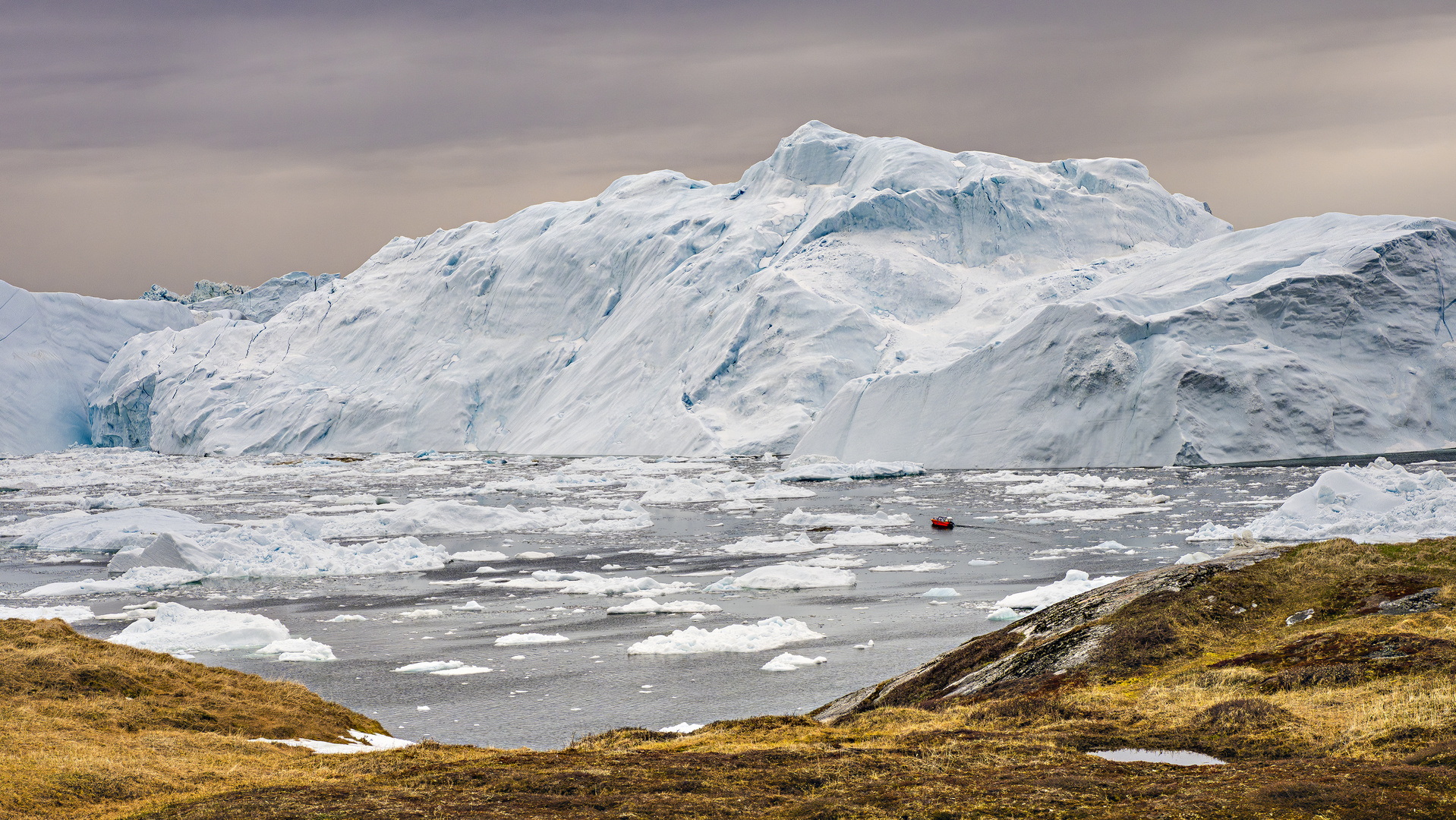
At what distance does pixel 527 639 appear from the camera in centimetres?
1691

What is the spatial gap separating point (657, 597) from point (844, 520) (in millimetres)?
11389

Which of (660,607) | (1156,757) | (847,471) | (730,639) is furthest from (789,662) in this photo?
(847,471)

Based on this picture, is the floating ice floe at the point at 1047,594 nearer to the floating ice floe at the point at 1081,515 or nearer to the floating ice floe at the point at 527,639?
the floating ice floe at the point at 527,639

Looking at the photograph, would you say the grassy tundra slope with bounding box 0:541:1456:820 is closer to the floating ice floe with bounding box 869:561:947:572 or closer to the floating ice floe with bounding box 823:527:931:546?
the floating ice floe with bounding box 869:561:947:572

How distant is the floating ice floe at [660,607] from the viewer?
19.0m

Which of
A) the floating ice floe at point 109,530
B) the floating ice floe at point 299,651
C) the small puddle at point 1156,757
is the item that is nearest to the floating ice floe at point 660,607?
the floating ice floe at point 299,651

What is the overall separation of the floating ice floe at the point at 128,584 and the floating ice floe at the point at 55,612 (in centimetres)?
173

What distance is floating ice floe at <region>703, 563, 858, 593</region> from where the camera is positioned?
835 inches

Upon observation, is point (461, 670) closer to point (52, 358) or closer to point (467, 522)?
point (467, 522)

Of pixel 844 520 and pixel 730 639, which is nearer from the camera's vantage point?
pixel 730 639

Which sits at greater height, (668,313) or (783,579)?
(668,313)

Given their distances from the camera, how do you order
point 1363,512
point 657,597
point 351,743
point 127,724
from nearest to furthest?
point 127,724
point 351,743
point 657,597
point 1363,512

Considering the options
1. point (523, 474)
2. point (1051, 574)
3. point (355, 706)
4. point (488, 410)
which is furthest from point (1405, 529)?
point (488, 410)

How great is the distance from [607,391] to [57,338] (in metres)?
57.1
